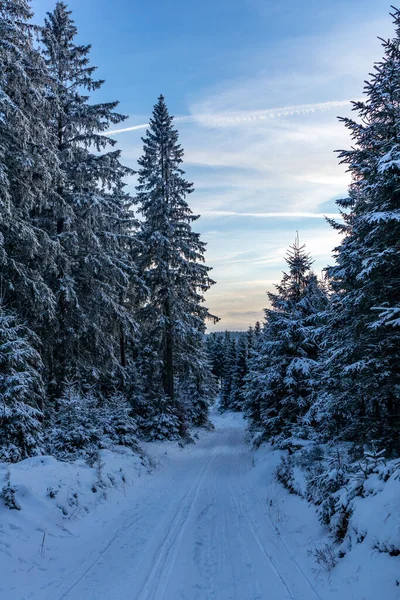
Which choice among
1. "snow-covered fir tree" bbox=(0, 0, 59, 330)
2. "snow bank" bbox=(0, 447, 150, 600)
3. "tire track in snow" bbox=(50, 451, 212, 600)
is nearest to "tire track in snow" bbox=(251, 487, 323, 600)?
"tire track in snow" bbox=(50, 451, 212, 600)

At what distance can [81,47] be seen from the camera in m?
15.6

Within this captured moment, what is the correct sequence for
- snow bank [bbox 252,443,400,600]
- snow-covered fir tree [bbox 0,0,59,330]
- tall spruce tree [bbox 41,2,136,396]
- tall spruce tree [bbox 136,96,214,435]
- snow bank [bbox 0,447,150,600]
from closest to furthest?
1. snow bank [bbox 252,443,400,600]
2. snow bank [bbox 0,447,150,600]
3. snow-covered fir tree [bbox 0,0,59,330]
4. tall spruce tree [bbox 41,2,136,396]
5. tall spruce tree [bbox 136,96,214,435]

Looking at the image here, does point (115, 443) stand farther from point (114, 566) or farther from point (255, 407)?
point (255, 407)

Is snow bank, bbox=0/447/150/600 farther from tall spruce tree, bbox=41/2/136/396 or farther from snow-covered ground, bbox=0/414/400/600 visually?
tall spruce tree, bbox=41/2/136/396

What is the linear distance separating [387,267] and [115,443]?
11.3 meters

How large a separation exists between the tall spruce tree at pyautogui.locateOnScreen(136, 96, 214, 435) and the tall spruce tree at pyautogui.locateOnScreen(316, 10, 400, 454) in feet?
37.9

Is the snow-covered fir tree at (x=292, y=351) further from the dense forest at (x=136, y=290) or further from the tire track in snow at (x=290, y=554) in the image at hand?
the tire track in snow at (x=290, y=554)

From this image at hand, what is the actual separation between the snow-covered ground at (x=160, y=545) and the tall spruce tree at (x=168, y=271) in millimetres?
10648

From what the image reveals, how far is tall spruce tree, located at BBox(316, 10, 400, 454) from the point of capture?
8.45m

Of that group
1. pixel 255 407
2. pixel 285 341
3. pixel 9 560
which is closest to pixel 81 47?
pixel 285 341

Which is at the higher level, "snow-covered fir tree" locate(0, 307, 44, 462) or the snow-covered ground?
"snow-covered fir tree" locate(0, 307, 44, 462)

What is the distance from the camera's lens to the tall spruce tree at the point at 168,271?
2114 centimetres

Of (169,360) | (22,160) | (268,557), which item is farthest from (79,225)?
(268,557)

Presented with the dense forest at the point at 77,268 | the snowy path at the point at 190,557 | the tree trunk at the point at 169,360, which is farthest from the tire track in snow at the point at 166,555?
the tree trunk at the point at 169,360
